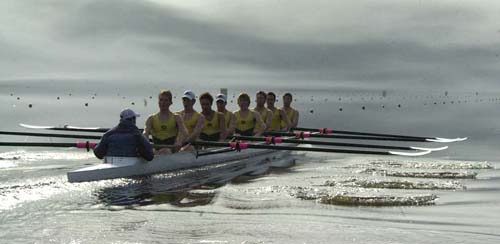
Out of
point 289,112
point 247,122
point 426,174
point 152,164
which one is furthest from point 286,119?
point 152,164

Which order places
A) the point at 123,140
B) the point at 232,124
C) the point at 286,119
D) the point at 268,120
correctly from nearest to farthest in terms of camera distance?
the point at 123,140 < the point at 232,124 < the point at 268,120 < the point at 286,119

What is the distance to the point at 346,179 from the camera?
19516mm

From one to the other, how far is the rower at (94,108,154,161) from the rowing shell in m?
0.18

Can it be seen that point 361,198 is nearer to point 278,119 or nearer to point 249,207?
point 249,207

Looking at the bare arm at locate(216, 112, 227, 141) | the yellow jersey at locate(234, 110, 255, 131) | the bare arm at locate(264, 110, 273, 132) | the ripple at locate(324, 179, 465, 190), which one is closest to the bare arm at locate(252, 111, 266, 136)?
the yellow jersey at locate(234, 110, 255, 131)

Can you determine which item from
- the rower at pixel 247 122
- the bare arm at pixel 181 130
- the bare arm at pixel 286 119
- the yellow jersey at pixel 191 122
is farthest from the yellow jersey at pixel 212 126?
the bare arm at pixel 286 119

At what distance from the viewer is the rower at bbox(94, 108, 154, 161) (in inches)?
671

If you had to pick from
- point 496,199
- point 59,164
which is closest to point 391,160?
point 496,199

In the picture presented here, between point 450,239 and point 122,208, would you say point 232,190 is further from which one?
point 450,239

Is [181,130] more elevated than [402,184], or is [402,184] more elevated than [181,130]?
[181,130]

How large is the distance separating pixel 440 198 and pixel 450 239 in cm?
491

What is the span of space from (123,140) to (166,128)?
3.17 m

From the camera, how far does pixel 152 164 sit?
18.4m

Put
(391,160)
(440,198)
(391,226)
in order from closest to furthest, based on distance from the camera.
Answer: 1. (391,226)
2. (440,198)
3. (391,160)
